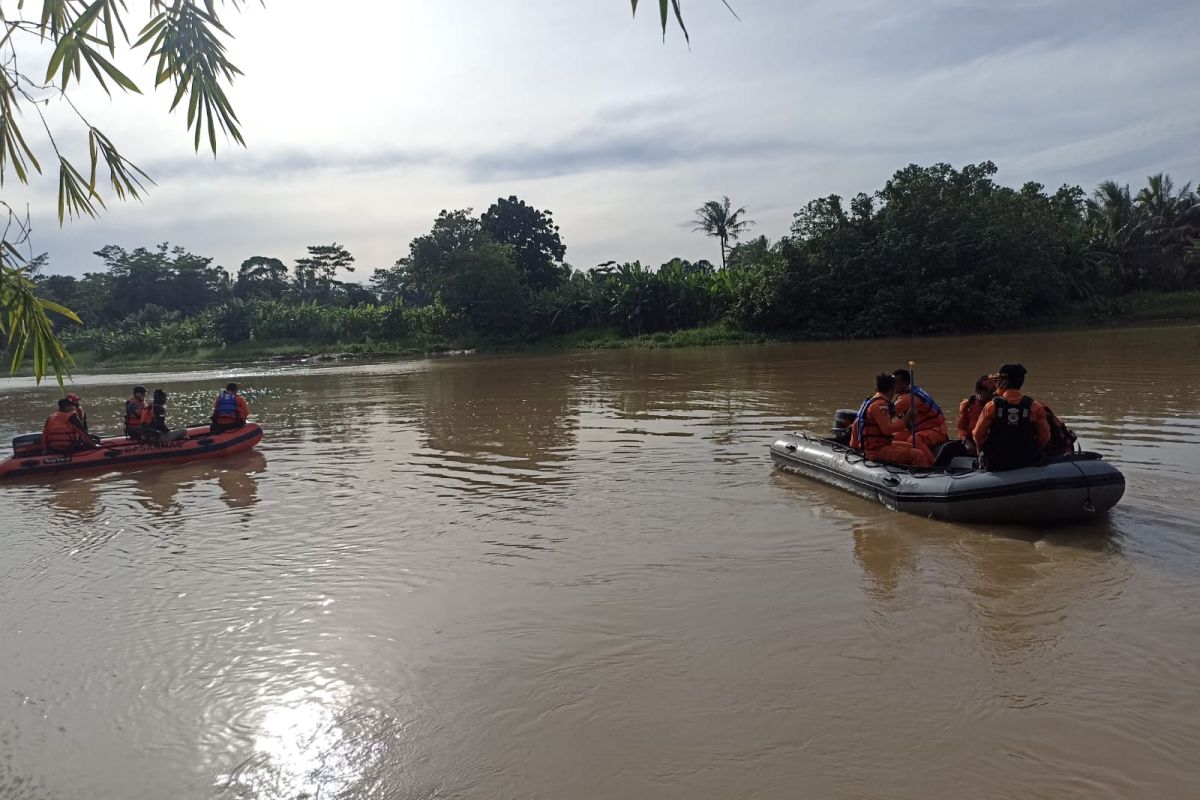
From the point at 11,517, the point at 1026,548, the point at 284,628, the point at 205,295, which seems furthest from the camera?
the point at 205,295

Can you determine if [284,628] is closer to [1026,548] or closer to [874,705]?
[874,705]

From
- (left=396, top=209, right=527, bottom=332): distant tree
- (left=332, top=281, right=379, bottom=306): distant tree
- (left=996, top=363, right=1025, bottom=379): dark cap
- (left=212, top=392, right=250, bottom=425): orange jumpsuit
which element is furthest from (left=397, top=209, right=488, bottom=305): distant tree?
(left=996, top=363, right=1025, bottom=379): dark cap

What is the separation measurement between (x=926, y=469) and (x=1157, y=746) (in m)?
3.96

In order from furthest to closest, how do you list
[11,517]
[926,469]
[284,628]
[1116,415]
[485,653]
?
[1116,415] < [11,517] < [926,469] < [284,628] < [485,653]

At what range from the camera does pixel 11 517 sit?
8.55m

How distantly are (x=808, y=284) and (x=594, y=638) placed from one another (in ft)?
108

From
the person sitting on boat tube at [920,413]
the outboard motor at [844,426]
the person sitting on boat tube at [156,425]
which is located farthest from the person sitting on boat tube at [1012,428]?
the person sitting on boat tube at [156,425]

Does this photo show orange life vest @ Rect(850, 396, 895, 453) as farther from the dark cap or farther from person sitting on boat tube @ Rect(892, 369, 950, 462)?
the dark cap

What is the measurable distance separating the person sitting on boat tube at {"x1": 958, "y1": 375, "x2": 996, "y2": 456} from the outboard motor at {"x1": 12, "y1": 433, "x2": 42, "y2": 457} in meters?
10.9

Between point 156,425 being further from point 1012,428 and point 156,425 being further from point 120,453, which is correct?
point 1012,428

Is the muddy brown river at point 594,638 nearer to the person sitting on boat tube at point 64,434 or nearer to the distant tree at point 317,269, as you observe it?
the person sitting on boat tube at point 64,434

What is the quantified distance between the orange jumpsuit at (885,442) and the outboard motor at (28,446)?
10.2 meters

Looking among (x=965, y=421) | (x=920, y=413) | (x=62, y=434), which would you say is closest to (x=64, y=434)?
(x=62, y=434)

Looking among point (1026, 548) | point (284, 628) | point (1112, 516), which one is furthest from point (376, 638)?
point (1112, 516)
